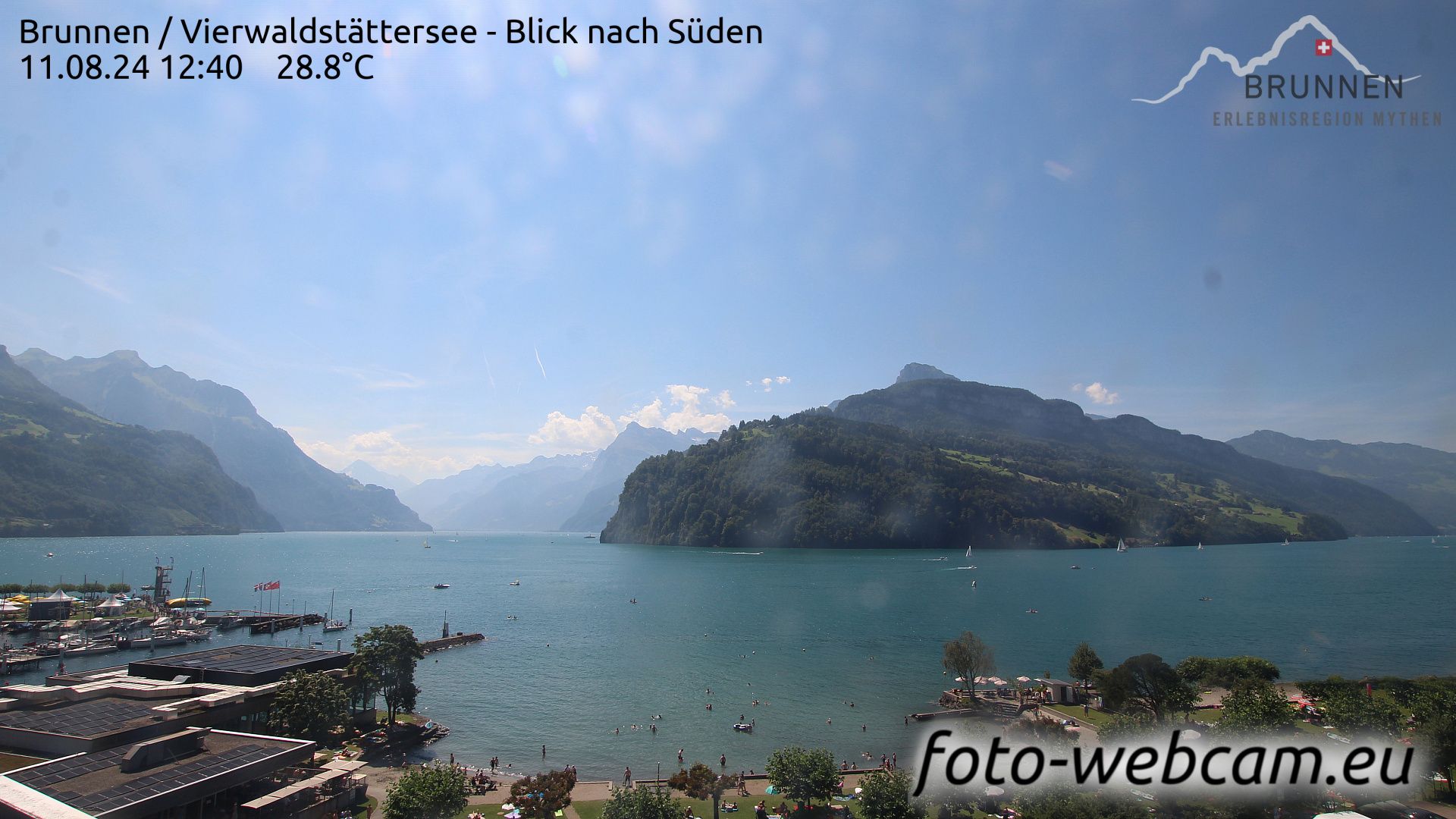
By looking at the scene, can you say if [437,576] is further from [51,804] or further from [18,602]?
[51,804]

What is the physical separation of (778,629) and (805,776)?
5393 centimetres

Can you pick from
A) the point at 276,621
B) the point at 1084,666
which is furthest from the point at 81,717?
the point at 276,621

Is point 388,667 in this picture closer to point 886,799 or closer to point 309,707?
point 309,707

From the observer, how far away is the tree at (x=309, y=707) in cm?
3475

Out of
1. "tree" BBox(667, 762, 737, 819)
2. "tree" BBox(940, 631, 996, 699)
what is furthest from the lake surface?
"tree" BBox(667, 762, 737, 819)

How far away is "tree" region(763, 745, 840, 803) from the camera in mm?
28812

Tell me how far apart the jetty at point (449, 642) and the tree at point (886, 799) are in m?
59.9

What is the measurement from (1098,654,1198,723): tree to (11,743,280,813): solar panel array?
44977 mm

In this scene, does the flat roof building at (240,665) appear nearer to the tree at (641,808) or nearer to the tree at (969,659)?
the tree at (641,808)

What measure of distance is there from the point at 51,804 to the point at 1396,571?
675ft

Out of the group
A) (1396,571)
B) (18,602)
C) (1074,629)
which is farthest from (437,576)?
(1396,571)

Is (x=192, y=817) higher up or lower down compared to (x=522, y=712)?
higher up

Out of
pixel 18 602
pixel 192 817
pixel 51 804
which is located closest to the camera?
pixel 51 804

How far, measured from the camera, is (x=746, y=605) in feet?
331
